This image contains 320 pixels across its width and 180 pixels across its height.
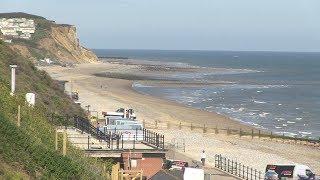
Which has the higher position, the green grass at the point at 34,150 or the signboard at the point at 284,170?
the green grass at the point at 34,150

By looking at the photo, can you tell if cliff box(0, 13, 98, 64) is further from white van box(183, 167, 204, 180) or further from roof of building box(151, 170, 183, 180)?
white van box(183, 167, 204, 180)

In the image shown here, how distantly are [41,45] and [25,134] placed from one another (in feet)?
428

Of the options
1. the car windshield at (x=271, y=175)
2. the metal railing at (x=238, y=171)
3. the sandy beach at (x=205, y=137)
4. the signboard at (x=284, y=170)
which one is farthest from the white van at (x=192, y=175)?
the sandy beach at (x=205, y=137)

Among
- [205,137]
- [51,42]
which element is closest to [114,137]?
[205,137]

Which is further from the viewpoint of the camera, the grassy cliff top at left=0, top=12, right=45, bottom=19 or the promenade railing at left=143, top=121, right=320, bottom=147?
the grassy cliff top at left=0, top=12, right=45, bottom=19

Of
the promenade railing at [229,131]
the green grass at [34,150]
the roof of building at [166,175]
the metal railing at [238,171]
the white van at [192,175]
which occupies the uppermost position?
the green grass at [34,150]

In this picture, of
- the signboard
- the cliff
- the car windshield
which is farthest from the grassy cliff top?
the car windshield

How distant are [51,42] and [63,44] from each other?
5.70 metres

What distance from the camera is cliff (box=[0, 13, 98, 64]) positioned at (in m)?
140

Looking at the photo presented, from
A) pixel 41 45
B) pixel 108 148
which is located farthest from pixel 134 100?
pixel 41 45

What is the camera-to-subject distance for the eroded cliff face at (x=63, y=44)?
485ft

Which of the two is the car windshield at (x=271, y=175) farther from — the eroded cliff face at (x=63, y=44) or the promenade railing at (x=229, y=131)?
the eroded cliff face at (x=63, y=44)

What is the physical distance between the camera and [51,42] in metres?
149

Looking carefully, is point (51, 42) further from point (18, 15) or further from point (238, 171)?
point (238, 171)
